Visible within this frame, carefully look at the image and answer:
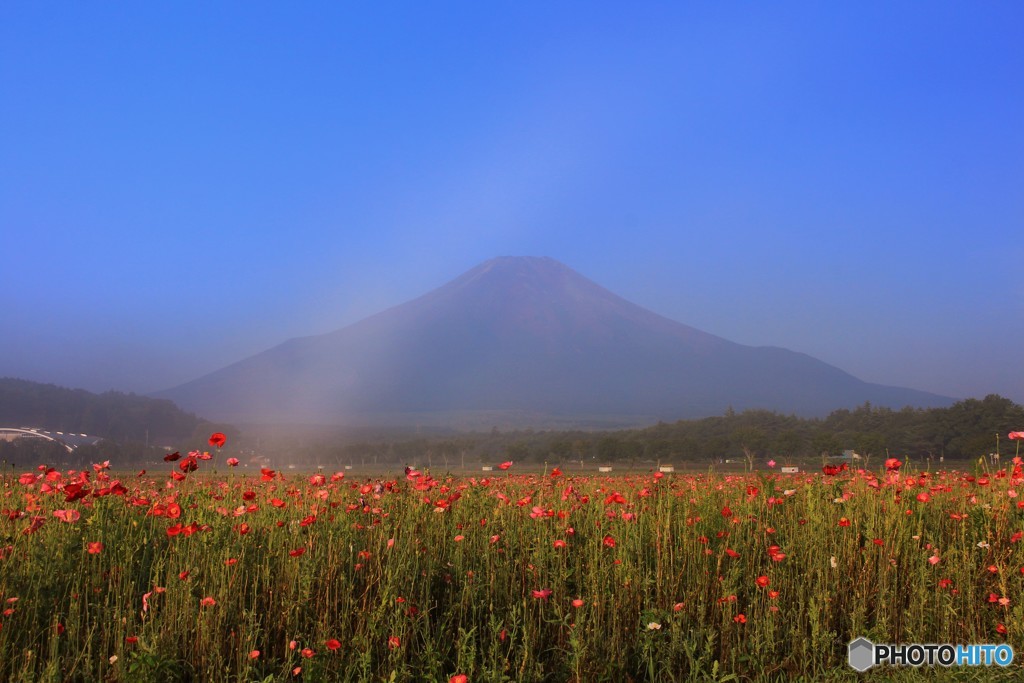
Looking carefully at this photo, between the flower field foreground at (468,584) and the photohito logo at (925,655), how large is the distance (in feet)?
0.29

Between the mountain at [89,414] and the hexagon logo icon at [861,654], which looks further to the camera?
the mountain at [89,414]

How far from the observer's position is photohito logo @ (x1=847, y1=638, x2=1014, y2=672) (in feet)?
17.2

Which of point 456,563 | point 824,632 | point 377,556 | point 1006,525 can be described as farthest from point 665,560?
point 1006,525

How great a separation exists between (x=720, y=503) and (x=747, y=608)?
94.4 inches

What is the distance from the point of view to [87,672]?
4289 millimetres

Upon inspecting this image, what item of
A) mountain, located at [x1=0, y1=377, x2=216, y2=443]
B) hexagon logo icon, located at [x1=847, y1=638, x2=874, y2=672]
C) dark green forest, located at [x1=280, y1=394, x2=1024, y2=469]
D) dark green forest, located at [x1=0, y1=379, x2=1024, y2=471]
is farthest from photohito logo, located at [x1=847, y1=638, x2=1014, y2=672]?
mountain, located at [x1=0, y1=377, x2=216, y2=443]

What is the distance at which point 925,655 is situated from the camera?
5.34m

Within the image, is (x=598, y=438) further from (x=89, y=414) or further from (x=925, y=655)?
(x=925, y=655)

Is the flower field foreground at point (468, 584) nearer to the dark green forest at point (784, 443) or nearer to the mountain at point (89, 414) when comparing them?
the dark green forest at point (784, 443)

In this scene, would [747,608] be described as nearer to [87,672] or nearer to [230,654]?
[230,654]

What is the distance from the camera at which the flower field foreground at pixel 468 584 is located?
455cm

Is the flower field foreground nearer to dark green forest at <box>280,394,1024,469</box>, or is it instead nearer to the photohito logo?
the photohito logo

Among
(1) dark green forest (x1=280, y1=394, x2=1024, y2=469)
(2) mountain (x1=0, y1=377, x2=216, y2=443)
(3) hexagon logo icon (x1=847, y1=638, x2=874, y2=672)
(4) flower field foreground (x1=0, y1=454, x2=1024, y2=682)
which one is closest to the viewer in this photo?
(4) flower field foreground (x1=0, y1=454, x2=1024, y2=682)

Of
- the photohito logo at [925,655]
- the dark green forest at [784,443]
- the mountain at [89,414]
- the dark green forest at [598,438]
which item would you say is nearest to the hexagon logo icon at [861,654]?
the photohito logo at [925,655]
